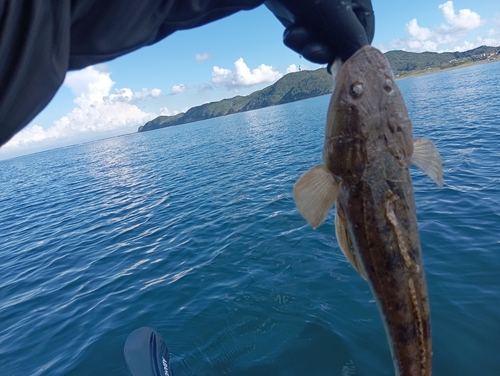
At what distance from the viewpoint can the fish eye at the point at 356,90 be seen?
9.74 ft

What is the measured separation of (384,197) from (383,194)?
3 cm

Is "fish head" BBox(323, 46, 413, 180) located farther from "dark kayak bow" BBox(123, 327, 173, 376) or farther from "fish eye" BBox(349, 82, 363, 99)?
"dark kayak bow" BBox(123, 327, 173, 376)

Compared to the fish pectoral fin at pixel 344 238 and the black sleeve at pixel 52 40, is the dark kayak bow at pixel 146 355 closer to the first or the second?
the fish pectoral fin at pixel 344 238

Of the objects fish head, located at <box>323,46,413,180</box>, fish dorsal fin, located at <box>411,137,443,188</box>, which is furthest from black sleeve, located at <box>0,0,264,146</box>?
fish dorsal fin, located at <box>411,137,443,188</box>

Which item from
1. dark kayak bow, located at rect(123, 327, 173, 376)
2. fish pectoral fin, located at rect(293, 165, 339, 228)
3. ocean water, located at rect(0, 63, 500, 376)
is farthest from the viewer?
ocean water, located at rect(0, 63, 500, 376)

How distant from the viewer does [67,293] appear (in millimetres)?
11906

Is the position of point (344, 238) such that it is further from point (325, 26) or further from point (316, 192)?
point (325, 26)

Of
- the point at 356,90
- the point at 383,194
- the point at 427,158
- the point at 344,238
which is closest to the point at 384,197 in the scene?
the point at 383,194

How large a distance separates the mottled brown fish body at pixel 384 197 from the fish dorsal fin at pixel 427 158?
23 cm

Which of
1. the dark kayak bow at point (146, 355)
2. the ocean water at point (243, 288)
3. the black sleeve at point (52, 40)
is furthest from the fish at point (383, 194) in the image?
the dark kayak bow at point (146, 355)

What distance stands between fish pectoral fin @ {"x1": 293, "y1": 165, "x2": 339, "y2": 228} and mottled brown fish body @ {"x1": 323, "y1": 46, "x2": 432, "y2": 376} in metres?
0.18

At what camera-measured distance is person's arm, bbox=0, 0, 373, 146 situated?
191cm

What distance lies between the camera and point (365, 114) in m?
3.00

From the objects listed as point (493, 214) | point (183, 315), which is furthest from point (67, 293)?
point (493, 214)
